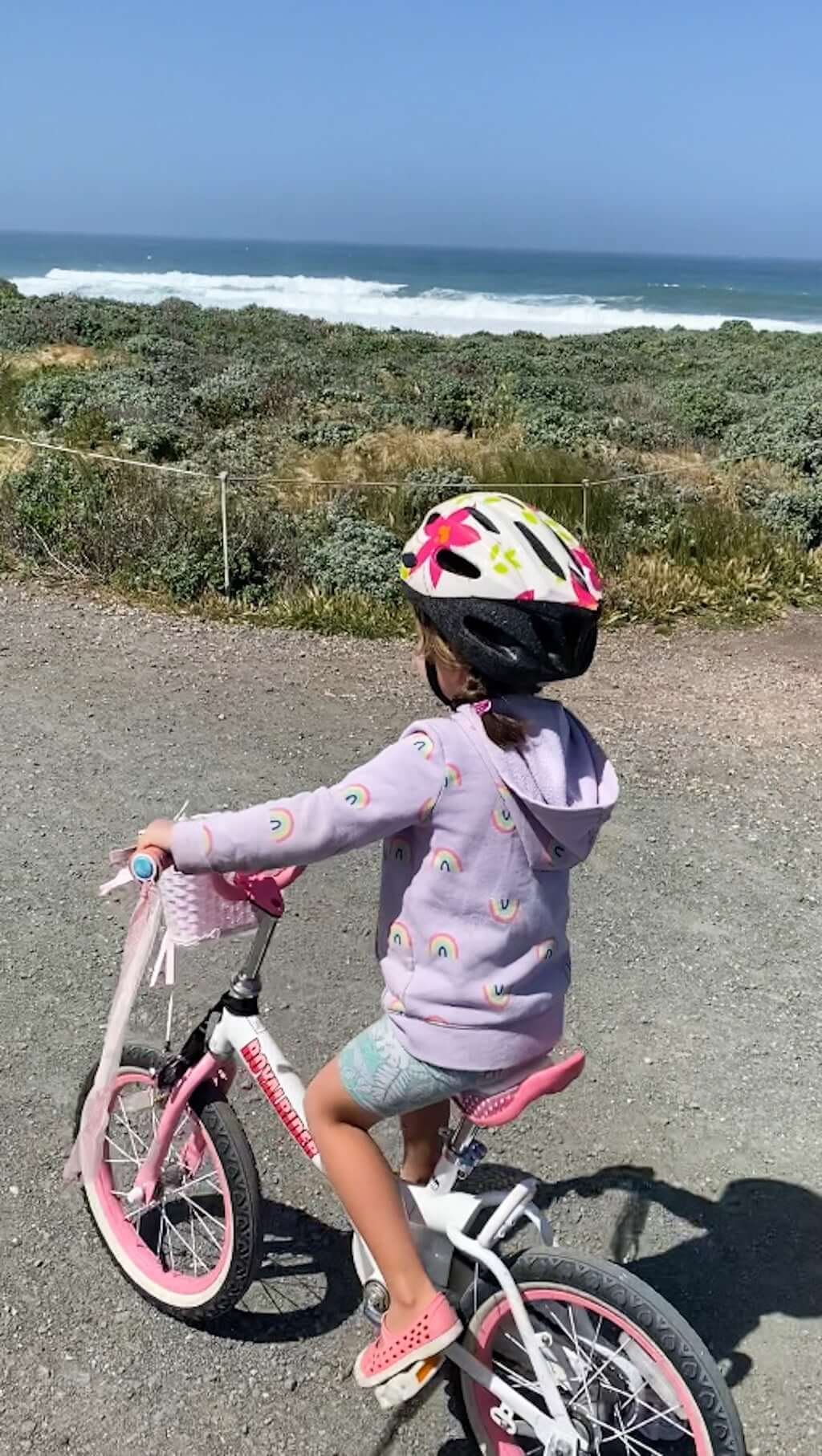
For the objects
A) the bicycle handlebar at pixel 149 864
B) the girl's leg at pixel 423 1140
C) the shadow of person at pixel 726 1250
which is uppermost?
the bicycle handlebar at pixel 149 864

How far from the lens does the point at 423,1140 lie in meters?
2.40

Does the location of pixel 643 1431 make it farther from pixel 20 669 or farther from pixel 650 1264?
pixel 20 669

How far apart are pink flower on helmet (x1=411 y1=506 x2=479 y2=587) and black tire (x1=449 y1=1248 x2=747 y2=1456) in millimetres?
1215

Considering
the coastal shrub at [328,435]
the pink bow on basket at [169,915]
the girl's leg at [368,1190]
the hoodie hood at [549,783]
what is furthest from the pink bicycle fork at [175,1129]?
the coastal shrub at [328,435]

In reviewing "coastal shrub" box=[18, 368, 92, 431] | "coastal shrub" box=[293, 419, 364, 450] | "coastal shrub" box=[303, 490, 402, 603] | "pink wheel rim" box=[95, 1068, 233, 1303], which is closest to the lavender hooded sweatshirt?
"pink wheel rim" box=[95, 1068, 233, 1303]

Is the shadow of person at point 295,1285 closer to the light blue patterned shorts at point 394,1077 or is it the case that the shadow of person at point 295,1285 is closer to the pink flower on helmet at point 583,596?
the light blue patterned shorts at point 394,1077

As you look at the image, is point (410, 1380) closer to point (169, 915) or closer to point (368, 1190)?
point (368, 1190)

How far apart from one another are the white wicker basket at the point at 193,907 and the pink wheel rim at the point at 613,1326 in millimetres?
865

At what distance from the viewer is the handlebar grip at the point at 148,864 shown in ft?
6.55

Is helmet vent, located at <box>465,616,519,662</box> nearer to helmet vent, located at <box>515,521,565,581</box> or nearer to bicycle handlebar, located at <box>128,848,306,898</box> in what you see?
helmet vent, located at <box>515,521,565,581</box>

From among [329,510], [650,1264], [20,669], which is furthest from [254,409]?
[650,1264]

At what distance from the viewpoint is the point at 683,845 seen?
5141 millimetres

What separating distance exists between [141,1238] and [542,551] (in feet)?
6.38

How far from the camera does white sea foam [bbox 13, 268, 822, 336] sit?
5231 cm
